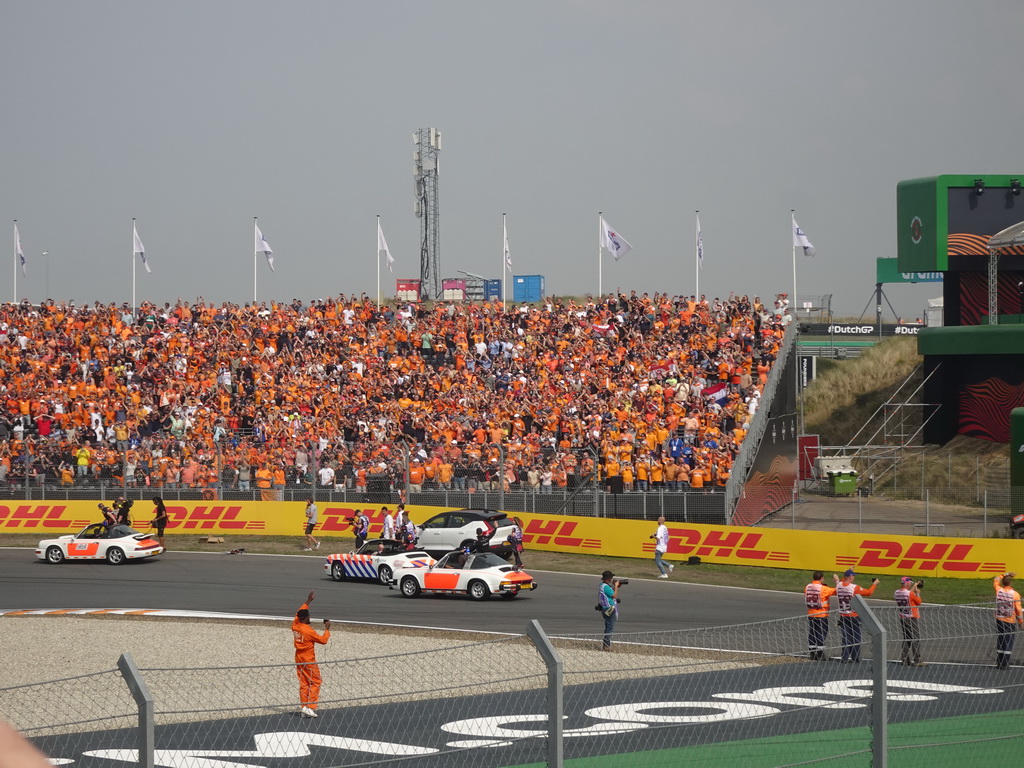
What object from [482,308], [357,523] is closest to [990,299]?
[482,308]

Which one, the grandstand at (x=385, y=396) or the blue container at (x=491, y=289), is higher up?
the blue container at (x=491, y=289)

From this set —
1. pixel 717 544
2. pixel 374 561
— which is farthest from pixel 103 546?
pixel 717 544

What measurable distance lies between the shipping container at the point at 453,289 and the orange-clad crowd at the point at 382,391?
1460cm

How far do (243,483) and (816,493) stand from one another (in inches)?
729

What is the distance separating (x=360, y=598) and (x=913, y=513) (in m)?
A: 17.0

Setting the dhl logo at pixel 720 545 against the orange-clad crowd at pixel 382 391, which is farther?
the orange-clad crowd at pixel 382 391

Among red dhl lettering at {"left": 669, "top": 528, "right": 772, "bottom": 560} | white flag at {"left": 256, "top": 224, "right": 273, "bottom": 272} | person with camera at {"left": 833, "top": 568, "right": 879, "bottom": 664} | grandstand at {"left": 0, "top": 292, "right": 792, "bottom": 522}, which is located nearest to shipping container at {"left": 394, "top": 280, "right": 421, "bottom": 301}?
white flag at {"left": 256, "top": 224, "right": 273, "bottom": 272}

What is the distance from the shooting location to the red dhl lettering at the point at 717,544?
95.3 feet

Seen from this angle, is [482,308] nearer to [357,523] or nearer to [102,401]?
[102,401]

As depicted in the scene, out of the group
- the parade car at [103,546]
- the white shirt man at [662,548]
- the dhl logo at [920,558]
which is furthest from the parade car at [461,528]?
the dhl logo at [920,558]

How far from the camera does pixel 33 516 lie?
3703 centimetres

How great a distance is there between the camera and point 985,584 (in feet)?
84.0

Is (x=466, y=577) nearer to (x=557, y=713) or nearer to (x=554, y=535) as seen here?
(x=554, y=535)

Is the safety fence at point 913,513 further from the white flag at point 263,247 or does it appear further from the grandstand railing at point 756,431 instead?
the white flag at point 263,247
